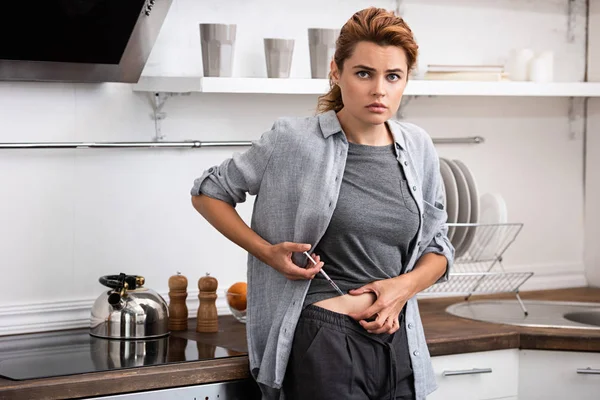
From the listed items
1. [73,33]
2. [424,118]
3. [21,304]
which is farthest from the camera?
[424,118]

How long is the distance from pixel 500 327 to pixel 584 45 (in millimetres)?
1258

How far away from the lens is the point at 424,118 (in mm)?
2896

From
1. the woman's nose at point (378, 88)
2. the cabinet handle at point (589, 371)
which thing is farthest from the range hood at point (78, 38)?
the cabinet handle at point (589, 371)

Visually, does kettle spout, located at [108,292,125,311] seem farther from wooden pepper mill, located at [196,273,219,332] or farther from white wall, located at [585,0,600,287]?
white wall, located at [585,0,600,287]

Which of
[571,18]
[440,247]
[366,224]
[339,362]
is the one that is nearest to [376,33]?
[366,224]

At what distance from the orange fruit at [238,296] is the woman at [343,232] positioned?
0.45 meters

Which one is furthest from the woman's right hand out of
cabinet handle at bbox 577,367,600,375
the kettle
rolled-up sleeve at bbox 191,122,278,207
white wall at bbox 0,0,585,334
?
cabinet handle at bbox 577,367,600,375

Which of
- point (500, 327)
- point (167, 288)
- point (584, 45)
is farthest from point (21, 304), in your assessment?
point (584, 45)

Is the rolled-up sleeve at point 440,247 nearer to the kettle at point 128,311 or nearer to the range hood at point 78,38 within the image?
the kettle at point 128,311

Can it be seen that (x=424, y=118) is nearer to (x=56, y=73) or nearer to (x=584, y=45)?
(x=584, y=45)

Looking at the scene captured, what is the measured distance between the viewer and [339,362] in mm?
1771

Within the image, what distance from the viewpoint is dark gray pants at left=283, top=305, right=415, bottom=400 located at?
5.80ft

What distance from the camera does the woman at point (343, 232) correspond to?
1.79m

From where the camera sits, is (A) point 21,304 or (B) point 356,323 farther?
(A) point 21,304
